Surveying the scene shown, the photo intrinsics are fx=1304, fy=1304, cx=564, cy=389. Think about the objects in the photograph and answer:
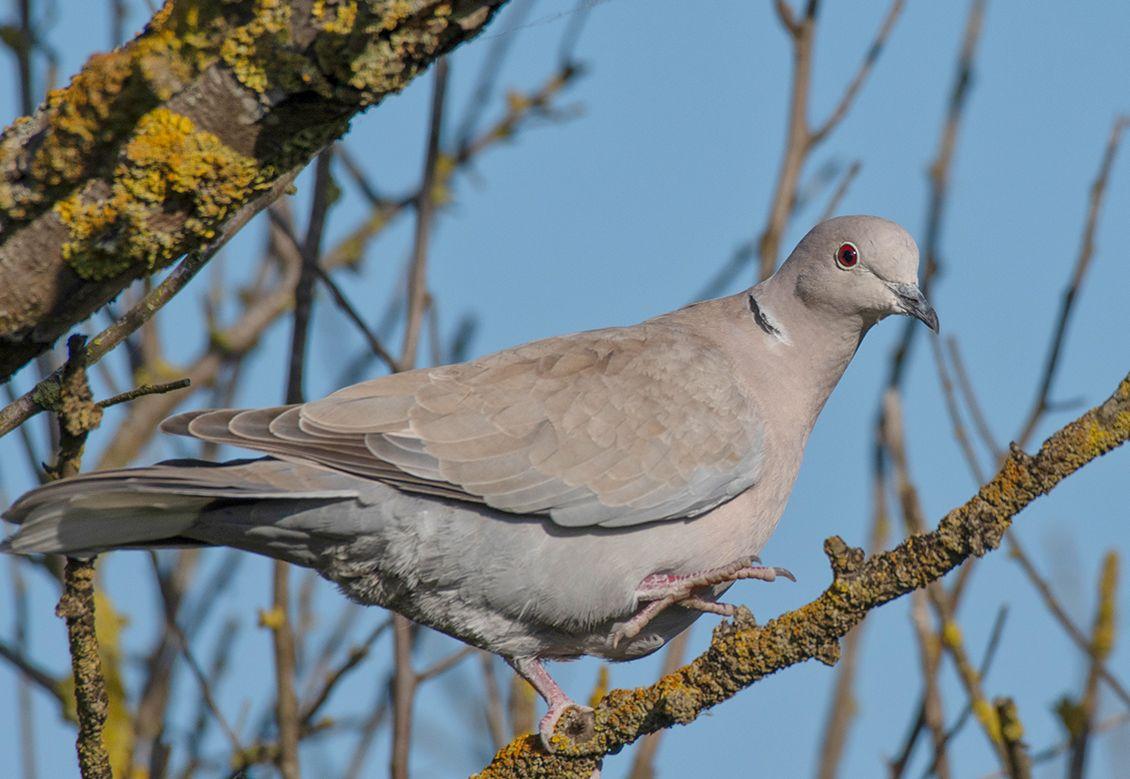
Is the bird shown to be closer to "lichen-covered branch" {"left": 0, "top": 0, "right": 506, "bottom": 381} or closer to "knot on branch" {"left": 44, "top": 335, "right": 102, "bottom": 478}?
"knot on branch" {"left": 44, "top": 335, "right": 102, "bottom": 478}

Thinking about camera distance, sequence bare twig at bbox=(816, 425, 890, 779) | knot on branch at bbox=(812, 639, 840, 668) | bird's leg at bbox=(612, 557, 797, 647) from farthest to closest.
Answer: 1. bare twig at bbox=(816, 425, 890, 779)
2. bird's leg at bbox=(612, 557, 797, 647)
3. knot on branch at bbox=(812, 639, 840, 668)

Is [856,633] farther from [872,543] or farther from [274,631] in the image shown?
[274,631]

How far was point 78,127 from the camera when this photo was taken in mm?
1882

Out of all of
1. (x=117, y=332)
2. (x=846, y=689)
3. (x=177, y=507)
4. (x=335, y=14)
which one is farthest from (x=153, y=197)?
(x=846, y=689)

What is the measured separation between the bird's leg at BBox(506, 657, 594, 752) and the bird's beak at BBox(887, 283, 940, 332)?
156 centimetres

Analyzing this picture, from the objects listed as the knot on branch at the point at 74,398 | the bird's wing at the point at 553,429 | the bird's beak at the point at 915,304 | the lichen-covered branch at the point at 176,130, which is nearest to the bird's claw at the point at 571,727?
the bird's wing at the point at 553,429

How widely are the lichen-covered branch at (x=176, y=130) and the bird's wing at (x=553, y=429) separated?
128 cm

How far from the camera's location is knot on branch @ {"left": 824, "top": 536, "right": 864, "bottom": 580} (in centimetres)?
241

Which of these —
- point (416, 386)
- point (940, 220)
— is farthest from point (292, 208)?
point (940, 220)

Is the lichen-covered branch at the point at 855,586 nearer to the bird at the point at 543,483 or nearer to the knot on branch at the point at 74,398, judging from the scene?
the bird at the point at 543,483

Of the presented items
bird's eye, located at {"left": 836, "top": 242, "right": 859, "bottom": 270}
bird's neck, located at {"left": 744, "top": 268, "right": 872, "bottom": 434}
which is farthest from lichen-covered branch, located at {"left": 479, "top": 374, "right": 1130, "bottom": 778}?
bird's eye, located at {"left": 836, "top": 242, "right": 859, "bottom": 270}

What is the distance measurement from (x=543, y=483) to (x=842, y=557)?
4.29 feet

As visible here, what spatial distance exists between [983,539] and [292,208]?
3.82 metres

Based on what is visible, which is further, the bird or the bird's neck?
the bird's neck
